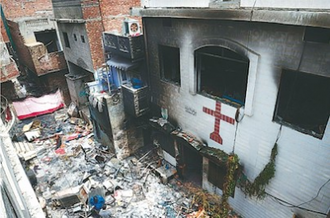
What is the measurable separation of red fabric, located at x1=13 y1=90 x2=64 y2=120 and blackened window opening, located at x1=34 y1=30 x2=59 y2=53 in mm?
4980

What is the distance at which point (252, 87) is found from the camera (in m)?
6.62

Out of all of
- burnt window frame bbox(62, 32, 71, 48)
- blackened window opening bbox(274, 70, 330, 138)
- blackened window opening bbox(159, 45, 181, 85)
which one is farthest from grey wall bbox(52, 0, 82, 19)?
blackened window opening bbox(274, 70, 330, 138)

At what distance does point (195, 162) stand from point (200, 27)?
670 cm

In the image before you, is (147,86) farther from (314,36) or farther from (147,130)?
(314,36)

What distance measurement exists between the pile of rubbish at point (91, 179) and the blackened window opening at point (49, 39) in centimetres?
865

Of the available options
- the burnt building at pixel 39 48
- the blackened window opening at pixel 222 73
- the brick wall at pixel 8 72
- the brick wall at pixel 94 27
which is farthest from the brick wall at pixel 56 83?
the blackened window opening at pixel 222 73

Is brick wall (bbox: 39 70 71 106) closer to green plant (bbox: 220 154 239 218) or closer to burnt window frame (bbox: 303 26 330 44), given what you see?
green plant (bbox: 220 154 239 218)

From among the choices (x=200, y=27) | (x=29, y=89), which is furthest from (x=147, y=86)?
(x=29, y=89)

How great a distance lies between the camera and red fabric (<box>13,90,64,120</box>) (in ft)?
58.9

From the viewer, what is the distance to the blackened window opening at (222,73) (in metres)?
7.16

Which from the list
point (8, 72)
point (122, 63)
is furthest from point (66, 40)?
point (122, 63)

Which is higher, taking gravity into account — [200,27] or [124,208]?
[200,27]

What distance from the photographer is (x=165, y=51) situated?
31.3ft

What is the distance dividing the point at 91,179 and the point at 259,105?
9028 millimetres
